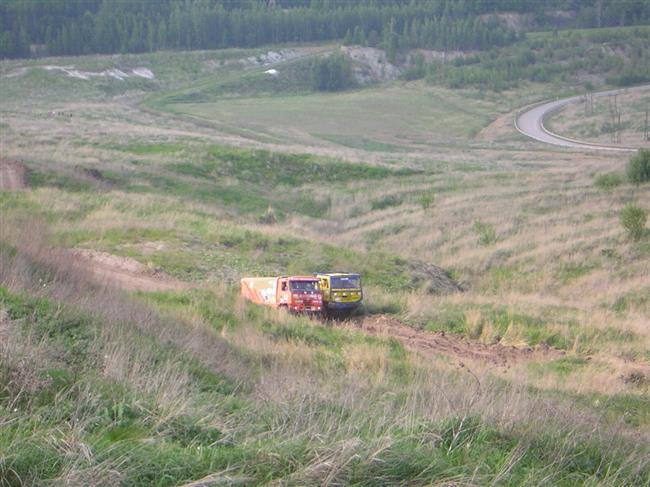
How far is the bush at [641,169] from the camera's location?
46219 mm

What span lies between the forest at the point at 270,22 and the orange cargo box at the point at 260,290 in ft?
356

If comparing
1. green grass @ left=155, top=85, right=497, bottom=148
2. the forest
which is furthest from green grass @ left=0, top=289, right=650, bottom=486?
the forest

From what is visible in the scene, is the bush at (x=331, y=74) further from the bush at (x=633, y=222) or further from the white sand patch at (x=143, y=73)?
the bush at (x=633, y=222)

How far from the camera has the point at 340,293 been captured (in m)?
23.0

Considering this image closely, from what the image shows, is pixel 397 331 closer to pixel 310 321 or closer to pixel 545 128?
pixel 310 321

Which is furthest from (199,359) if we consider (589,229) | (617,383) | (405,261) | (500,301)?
(589,229)

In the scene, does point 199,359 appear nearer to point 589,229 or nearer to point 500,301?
point 500,301

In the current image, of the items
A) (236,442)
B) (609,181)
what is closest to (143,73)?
(609,181)

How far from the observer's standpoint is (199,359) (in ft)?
36.7

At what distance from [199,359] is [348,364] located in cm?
379

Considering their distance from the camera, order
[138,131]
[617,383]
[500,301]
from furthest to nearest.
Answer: [138,131] < [500,301] < [617,383]

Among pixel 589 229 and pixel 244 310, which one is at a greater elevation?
pixel 244 310

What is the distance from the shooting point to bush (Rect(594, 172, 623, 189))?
46.7 m

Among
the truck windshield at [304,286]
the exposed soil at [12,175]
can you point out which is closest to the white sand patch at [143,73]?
the exposed soil at [12,175]
